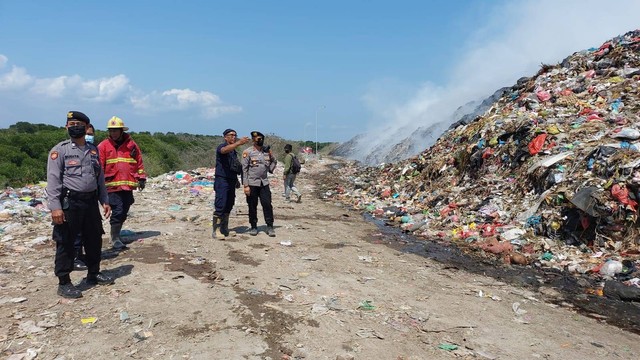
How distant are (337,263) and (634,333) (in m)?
2.93

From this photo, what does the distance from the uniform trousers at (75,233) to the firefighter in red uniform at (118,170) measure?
3.98 feet

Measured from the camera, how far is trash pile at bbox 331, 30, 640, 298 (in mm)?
5832

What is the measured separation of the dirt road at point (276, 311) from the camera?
3014 mm

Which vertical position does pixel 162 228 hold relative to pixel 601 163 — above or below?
below

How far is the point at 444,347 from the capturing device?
3.12 m

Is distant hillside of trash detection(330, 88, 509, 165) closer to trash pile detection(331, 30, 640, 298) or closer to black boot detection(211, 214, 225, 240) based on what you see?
trash pile detection(331, 30, 640, 298)

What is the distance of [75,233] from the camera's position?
3635 millimetres

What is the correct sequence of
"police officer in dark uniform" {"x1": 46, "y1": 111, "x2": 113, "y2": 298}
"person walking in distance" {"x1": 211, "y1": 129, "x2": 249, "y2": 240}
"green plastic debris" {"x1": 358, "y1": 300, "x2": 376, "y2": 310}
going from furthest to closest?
"person walking in distance" {"x1": 211, "y1": 129, "x2": 249, "y2": 240}, "green plastic debris" {"x1": 358, "y1": 300, "x2": 376, "y2": 310}, "police officer in dark uniform" {"x1": 46, "y1": 111, "x2": 113, "y2": 298}

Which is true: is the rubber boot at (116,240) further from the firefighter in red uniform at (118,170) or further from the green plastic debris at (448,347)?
the green plastic debris at (448,347)

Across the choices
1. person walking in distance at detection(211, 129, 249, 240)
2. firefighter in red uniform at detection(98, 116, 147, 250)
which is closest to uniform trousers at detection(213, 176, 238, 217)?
person walking in distance at detection(211, 129, 249, 240)

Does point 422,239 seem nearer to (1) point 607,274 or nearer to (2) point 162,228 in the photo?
(1) point 607,274

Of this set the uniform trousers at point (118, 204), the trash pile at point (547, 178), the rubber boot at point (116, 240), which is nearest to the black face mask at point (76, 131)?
the uniform trousers at point (118, 204)

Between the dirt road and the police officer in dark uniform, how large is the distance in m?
0.38

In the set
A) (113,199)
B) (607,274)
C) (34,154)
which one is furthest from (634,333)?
(34,154)
